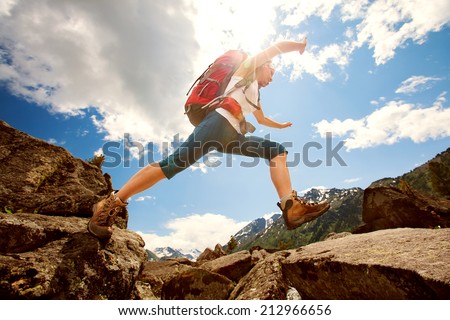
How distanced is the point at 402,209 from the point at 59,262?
1979 cm

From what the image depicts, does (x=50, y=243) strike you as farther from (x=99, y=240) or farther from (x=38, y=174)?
(x=38, y=174)

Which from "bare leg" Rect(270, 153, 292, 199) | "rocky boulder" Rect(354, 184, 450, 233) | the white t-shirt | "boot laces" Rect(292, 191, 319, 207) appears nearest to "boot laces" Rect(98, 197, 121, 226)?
the white t-shirt

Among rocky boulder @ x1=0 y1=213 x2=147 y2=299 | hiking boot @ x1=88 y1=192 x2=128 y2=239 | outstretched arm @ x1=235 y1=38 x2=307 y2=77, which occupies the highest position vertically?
outstretched arm @ x1=235 y1=38 x2=307 y2=77

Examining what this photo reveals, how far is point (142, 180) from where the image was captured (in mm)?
3807

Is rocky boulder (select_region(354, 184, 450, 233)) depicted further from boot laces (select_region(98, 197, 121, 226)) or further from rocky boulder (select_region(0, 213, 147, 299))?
boot laces (select_region(98, 197, 121, 226))

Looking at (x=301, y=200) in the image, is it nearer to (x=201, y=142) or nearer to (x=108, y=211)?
(x=201, y=142)

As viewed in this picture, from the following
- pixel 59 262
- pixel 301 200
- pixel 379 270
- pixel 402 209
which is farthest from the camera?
pixel 402 209

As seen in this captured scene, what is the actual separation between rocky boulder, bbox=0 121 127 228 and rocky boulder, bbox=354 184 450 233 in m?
16.6

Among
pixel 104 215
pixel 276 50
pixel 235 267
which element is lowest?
pixel 235 267

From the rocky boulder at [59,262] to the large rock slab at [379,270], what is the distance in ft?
8.47

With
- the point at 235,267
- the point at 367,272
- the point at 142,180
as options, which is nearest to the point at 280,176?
the point at 367,272

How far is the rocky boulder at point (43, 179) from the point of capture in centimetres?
475

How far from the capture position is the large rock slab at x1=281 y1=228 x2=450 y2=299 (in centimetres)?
238
